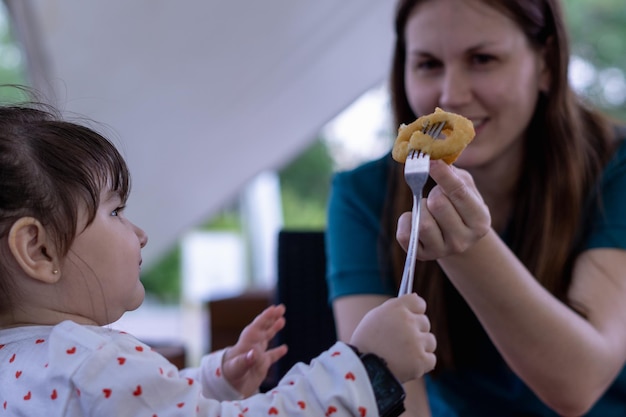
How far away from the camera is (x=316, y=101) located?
3.16m

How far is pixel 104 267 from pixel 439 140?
0.38 meters

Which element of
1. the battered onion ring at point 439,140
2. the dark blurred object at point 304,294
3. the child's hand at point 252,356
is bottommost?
the dark blurred object at point 304,294

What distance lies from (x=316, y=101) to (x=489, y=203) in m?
1.80

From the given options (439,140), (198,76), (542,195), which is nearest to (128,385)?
(439,140)

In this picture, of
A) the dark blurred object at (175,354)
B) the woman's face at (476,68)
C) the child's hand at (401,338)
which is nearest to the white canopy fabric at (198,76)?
the dark blurred object at (175,354)

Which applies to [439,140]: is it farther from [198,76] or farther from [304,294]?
[198,76]

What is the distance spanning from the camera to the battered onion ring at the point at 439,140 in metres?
0.86

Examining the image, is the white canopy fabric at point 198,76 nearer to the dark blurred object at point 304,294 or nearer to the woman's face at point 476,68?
the dark blurred object at point 304,294

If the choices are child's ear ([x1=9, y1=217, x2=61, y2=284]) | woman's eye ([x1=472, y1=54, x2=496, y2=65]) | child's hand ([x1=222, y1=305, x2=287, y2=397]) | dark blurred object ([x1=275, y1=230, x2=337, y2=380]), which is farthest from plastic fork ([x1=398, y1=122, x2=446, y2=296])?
dark blurred object ([x1=275, y1=230, x2=337, y2=380])

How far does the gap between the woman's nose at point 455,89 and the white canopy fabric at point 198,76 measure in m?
1.09

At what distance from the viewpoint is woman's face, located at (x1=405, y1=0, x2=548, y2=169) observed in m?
1.26

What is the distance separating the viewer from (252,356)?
3.02ft

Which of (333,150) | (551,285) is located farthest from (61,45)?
(333,150)

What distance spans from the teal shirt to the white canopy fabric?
94cm
